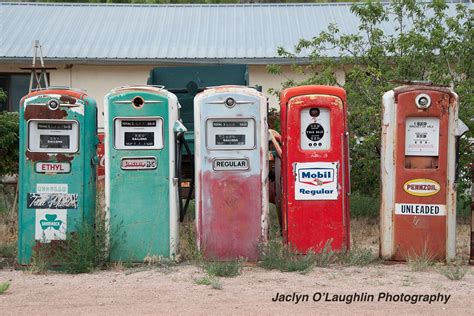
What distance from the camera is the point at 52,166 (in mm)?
8195

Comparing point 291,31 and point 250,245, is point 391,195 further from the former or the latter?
point 291,31

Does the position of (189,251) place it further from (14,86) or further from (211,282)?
(14,86)

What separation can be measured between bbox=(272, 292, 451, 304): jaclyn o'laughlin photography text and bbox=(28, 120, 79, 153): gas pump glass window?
2.86 meters

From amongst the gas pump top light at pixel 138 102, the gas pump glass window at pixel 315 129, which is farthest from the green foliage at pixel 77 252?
the gas pump glass window at pixel 315 129

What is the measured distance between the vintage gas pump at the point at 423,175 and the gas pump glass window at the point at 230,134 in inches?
58.1

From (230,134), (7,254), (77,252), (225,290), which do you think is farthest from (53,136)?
Answer: (225,290)

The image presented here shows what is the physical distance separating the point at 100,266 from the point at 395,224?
10.4 ft

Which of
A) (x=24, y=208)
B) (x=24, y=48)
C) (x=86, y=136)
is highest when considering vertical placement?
(x=24, y=48)

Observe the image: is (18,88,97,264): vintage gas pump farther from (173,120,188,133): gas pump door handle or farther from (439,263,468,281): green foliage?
(439,263,468,281): green foliage

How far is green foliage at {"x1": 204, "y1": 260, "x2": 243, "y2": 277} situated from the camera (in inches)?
299

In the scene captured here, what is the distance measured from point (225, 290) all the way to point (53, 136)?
2633mm

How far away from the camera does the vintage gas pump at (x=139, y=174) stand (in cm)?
819

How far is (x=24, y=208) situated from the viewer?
8211 millimetres

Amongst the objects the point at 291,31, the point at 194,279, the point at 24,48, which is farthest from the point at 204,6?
the point at 194,279
